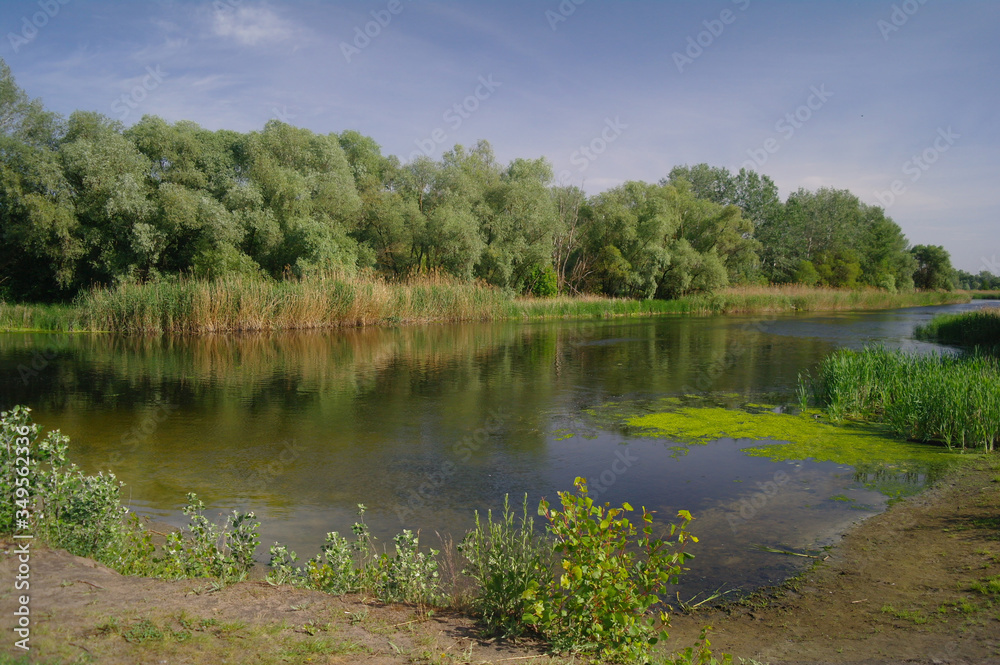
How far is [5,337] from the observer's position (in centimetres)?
2528

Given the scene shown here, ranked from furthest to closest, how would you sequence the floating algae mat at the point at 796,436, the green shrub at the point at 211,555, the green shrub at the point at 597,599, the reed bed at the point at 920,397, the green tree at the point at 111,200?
1. the green tree at the point at 111,200
2. the reed bed at the point at 920,397
3. the floating algae mat at the point at 796,436
4. the green shrub at the point at 211,555
5. the green shrub at the point at 597,599

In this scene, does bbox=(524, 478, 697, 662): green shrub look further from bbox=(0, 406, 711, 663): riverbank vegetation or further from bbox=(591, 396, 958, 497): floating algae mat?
bbox=(591, 396, 958, 497): floating algae mat

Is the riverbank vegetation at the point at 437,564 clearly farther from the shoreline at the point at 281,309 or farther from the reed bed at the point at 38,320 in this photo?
the reed bed at the point at 38,320

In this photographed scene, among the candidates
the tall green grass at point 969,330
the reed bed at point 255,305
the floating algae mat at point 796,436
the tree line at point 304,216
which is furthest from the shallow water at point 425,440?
the tree line at point 304,216

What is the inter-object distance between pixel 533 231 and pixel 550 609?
40.6m

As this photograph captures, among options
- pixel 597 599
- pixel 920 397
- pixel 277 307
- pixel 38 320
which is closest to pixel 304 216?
pixel 277 307

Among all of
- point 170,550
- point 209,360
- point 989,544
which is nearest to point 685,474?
point 989,544

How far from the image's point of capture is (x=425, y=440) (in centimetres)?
1023

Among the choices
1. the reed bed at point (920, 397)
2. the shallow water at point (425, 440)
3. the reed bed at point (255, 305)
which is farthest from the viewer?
the reed bed at point (255, 305)

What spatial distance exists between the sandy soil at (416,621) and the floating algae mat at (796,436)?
3002mm

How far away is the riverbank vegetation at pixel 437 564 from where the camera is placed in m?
3.72

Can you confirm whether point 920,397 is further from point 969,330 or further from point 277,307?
point 277,307

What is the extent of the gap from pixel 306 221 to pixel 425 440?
26364 millimetres

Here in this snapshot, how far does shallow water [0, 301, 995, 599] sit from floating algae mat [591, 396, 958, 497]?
0.19 m
